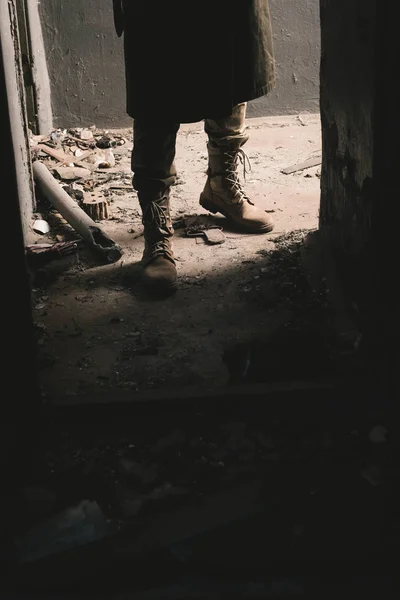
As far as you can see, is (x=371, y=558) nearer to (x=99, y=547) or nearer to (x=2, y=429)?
(x=99, y=547)

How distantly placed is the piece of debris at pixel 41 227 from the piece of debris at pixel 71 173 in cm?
71

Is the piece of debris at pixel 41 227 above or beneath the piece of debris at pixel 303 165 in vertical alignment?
beneath

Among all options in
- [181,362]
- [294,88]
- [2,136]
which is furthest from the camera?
[294,88]

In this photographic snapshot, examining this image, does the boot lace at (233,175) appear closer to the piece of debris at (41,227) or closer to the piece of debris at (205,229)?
the piece of debris at (205,229)

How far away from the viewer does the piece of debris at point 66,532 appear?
1722 mm

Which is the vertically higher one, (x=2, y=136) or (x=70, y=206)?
(x=2, y=136)

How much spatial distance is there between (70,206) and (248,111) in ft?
7.64

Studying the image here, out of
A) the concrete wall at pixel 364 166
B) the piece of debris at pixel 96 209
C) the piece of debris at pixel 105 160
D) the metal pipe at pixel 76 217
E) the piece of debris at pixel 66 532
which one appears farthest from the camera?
the piece of debris at pixel 105 160

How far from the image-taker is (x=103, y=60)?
5418 millimetres

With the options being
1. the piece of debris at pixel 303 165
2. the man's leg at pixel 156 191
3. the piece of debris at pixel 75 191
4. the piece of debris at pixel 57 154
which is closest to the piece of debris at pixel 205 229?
the man's leg at pixel 156 191

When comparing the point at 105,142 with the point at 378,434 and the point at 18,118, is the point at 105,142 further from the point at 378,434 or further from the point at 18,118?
the point at 378,434

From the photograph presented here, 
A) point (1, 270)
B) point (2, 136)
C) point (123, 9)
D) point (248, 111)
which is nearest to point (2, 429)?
point (1, 270)

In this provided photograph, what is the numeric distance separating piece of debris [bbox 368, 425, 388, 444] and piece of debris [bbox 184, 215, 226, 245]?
5.22 feet

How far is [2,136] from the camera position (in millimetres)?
1785
